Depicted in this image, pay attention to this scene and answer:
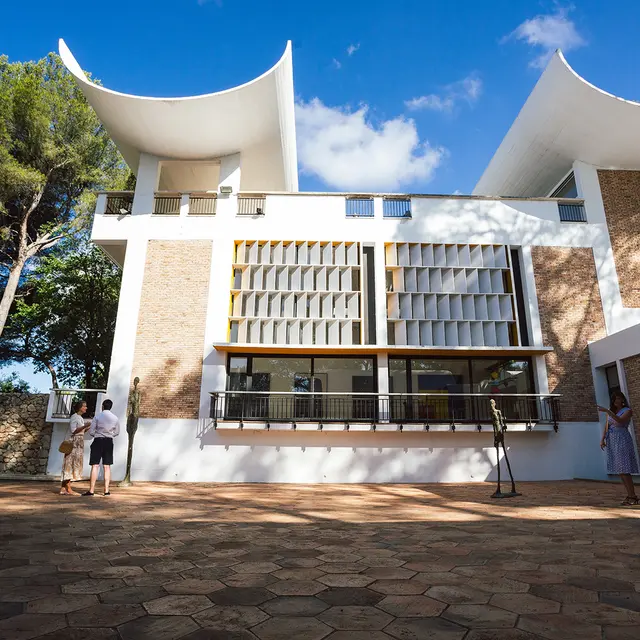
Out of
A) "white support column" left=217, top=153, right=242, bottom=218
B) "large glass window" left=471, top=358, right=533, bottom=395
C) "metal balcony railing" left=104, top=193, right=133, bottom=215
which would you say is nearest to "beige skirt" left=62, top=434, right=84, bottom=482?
"metal balcony railing" left=104, top=193, right=133, bottom=215

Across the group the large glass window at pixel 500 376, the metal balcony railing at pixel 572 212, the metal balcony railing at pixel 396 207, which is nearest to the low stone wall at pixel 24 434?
the metal balcony railing at pixel 396 207

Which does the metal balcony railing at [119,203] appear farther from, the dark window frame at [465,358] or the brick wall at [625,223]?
the brick wall at [625,223]

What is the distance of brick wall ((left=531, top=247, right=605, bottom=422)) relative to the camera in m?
12.1

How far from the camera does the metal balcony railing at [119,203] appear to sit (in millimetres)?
13555

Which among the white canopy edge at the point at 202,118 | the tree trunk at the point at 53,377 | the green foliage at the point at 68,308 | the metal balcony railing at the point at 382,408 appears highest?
the white canopy edge at the point at 202,118

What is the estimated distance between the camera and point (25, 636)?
73.5 inches

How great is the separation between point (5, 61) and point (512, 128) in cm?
1849

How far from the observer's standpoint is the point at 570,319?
12.7 metres

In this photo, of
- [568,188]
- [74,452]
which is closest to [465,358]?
[568,188]

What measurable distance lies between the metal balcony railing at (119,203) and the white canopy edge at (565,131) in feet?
42.2

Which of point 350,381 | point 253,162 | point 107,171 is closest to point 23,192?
point 107,171

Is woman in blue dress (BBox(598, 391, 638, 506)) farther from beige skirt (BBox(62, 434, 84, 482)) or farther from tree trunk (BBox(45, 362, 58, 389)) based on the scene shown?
tree trunk (BBox(45, 362, 58, 389))

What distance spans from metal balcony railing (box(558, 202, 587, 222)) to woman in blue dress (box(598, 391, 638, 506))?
8613mm

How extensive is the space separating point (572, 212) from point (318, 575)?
1421 centimetres
